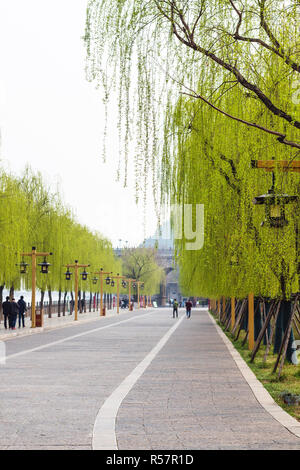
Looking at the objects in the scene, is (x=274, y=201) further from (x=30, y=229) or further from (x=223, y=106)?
(x=30, y=229)

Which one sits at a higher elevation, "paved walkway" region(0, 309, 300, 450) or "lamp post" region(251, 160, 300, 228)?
"lamp post" region(251, 160, 300, 228)

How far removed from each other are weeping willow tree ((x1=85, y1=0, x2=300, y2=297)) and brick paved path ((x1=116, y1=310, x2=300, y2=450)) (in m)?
2.23

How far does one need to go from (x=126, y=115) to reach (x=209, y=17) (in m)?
1.57

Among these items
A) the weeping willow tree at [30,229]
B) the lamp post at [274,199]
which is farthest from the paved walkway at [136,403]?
the weeping willow tree at [30,229]

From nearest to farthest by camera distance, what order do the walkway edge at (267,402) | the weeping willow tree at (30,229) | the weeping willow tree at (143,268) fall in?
the walkway edge at (267,402)
the weeping willow tree at (30,229)
the weeping willow tree at (143,268)

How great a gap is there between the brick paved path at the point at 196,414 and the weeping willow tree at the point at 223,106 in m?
2.23

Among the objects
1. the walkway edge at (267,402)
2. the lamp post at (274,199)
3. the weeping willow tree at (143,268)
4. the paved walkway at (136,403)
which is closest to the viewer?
the paved walkway at (136,403)

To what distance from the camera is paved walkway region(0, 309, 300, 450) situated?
27.5 feet

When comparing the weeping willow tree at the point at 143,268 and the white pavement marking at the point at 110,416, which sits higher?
the weeping willow tree at the point at 143,268

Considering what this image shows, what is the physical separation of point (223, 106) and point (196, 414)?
590 cm

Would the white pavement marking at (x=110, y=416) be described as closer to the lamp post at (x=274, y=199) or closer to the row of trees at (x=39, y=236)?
the lamp post at (x=274, y=199)

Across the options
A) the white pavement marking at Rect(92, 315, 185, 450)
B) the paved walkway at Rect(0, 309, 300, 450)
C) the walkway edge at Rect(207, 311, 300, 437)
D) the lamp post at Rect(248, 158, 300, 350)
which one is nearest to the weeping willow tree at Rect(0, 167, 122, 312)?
the paved walkway at Rect(0, 309, 300, 450)

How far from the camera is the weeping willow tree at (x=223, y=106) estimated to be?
9711 mm

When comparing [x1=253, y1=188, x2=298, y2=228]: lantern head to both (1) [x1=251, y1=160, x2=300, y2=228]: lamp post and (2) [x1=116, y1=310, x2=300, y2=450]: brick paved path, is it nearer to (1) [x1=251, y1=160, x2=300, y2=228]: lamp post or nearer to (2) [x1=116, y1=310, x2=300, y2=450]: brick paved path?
(1) [x1=251, y1=160, x2=300, y2=228]: lamp post
